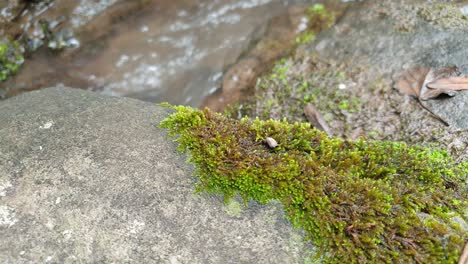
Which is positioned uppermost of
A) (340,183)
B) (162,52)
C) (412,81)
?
(340,183)

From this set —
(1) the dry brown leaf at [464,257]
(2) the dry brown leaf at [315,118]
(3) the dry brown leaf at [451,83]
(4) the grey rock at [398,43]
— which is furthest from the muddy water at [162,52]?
(1) the dry brown leaf at [464,257]

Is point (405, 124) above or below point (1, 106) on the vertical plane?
below

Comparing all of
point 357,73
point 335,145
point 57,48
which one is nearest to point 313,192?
point 335,145

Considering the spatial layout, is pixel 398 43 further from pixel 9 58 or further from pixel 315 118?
pixel 9 58

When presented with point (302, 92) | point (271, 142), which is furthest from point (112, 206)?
point (302, 92)

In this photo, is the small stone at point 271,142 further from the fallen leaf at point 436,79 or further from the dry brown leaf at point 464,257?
the fallen leaf at point 436,79

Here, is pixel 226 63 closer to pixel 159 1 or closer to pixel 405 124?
pixel 159 1

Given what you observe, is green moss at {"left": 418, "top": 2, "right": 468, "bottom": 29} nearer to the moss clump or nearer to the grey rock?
the grey rock
